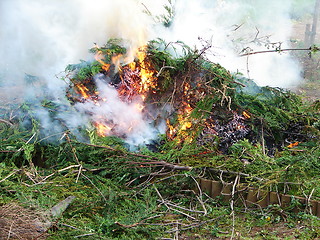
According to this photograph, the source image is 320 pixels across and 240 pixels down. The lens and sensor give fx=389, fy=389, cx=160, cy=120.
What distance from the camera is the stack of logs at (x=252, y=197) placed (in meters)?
3.92

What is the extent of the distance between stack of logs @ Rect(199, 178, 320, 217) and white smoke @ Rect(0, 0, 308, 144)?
1.62m

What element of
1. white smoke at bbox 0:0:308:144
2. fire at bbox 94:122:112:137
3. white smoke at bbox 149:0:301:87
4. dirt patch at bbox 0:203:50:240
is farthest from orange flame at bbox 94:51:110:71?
dirt patch at bbox 0:203:50:240

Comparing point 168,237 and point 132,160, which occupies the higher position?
point 132,160

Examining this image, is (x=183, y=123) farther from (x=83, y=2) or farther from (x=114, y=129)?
(x=83, y=2)

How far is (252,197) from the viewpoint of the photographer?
13.9ft

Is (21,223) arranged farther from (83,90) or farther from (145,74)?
(145,74)

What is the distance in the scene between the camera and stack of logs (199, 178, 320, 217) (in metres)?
3.92

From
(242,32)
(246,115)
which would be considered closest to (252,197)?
(246,115)

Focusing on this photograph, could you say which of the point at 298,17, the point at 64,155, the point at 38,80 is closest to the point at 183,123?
the point at 64,155

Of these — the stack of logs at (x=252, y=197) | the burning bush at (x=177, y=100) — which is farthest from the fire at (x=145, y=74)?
the stack of logs at (x=252, y=197)

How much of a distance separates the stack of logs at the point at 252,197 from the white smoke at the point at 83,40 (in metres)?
→ 1.62

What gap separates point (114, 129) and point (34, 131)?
117cm

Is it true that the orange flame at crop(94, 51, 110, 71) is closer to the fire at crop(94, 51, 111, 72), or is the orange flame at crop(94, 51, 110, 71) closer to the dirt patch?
the fire at crop(94, 51, 111, 72)

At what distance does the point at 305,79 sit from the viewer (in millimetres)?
12805
